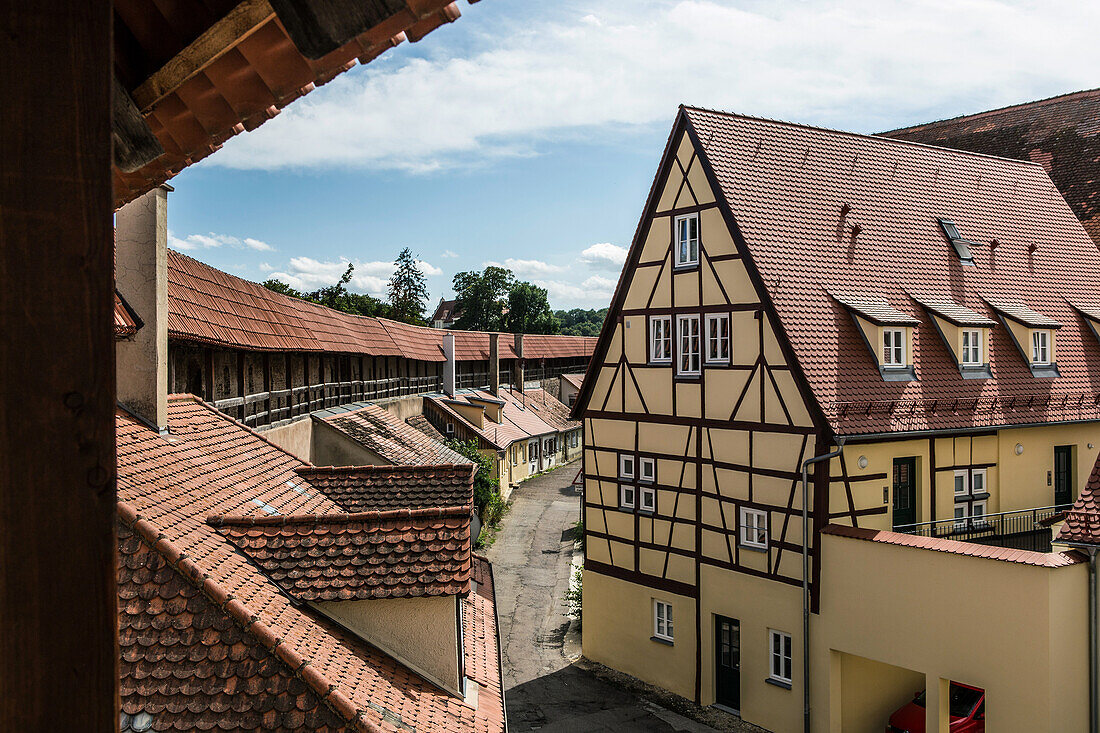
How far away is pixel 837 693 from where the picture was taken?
13359mm

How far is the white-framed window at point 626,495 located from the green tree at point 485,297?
230ft

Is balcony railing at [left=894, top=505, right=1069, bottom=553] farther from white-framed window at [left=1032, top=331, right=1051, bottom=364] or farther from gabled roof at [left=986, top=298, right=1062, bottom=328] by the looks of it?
→ gabled roof at [left=986, top=298, right=1062, bottom=328]

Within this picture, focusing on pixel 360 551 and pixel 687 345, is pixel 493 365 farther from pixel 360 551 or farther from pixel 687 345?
pixel 360 551

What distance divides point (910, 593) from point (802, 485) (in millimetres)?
2289

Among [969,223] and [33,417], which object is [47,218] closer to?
[33,417]

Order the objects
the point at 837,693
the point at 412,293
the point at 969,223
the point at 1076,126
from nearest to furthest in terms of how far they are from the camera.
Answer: the point at 837,693
the point at 969,223
the point at 1076,126
the point at 412,293

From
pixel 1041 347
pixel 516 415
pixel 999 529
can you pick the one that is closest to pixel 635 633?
pixel 999 529

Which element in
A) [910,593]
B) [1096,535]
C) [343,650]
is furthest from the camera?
[910,593]

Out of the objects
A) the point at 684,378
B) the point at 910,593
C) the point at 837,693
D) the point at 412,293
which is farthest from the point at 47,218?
the point at 412,293

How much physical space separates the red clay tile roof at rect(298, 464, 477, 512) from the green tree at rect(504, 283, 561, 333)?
7650 cm

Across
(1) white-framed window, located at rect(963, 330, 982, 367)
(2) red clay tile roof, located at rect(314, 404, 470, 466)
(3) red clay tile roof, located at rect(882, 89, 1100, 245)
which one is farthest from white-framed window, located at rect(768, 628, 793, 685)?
(3) red clay tile roof, located at rect(882, 89, 1100, 245)

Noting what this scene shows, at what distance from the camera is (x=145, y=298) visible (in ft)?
27.3

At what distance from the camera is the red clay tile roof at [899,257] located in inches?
575

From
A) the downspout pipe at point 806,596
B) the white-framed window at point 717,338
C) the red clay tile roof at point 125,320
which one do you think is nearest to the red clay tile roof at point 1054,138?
the white-framed window at point 717,338
